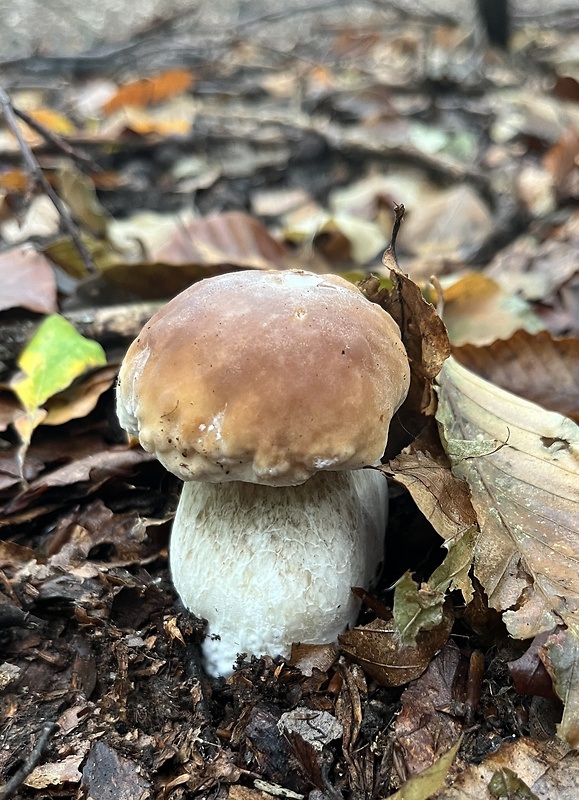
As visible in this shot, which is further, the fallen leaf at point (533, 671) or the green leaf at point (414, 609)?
the green leaf at point (414, 609)

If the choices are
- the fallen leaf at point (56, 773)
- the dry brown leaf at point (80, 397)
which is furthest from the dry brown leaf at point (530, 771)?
the dry brown leaf at point (80, 397)

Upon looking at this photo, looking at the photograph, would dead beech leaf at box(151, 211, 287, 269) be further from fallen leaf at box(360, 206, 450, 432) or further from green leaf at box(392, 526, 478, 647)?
green leaf at box(392, 526, 478, 647)

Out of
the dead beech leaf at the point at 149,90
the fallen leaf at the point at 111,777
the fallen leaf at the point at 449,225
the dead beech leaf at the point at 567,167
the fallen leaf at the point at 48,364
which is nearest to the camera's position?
the fallen leaf at the point at 111,777

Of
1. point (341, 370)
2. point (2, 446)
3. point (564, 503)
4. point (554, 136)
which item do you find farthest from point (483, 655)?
point (554, 136)

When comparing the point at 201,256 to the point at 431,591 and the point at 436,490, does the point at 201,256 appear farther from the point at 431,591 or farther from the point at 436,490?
the point at 431,591

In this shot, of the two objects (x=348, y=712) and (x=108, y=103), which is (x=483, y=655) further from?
(x=108, y=103)

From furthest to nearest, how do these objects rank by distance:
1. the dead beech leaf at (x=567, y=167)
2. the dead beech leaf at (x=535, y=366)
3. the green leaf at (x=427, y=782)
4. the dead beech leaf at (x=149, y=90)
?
the dead beech leaf at (x=149, y=90) < the dead beech leaf at (x=567, y=167) < the dead beech leaf at (x=535, y=366) < the green leaf at (x=427, y=782)

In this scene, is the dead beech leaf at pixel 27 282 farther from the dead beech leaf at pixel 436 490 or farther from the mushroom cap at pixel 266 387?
the dead beech leaf at pixel 436 490
